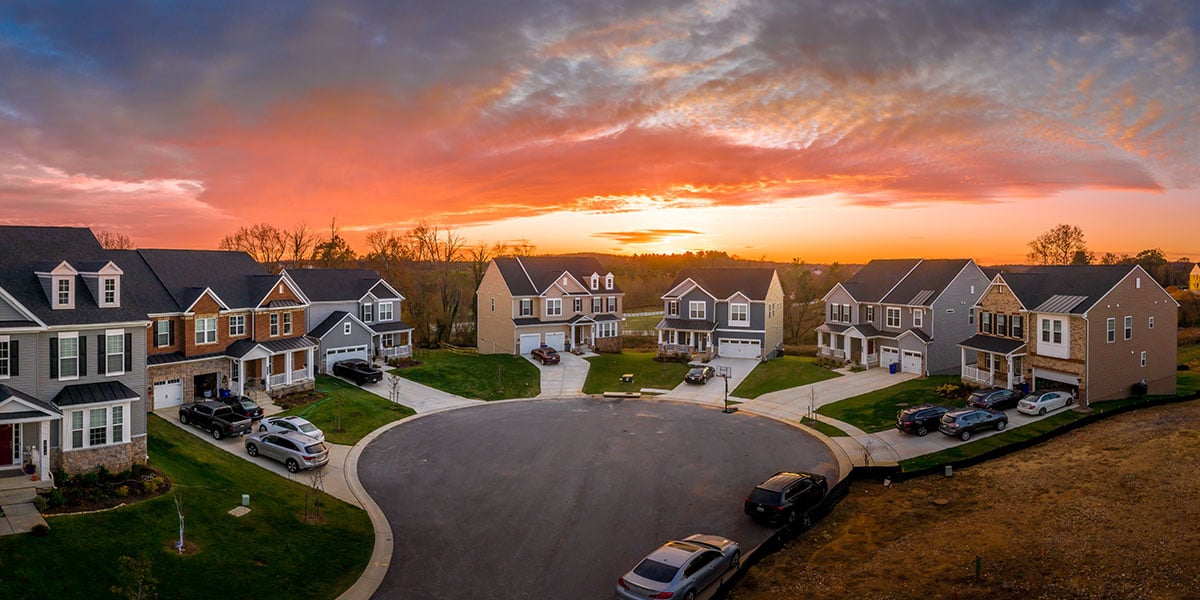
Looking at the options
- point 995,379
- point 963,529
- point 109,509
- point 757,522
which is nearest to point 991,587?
point 963,529

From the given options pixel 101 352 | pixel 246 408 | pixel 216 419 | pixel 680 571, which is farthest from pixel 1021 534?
pixel 246 408

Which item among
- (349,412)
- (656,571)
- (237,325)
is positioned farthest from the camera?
(237,325)

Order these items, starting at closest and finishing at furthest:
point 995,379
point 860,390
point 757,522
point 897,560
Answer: point 897,560, point 757,522, point 995,379, point 860,390

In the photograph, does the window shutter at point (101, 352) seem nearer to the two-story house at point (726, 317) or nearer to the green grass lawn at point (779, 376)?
the green grass lawn at point (779, 376)

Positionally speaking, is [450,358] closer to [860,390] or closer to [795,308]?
[860,390]

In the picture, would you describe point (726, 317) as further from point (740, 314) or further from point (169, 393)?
point (169, 393)

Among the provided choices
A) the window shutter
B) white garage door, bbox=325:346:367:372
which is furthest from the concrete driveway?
the window shutter
